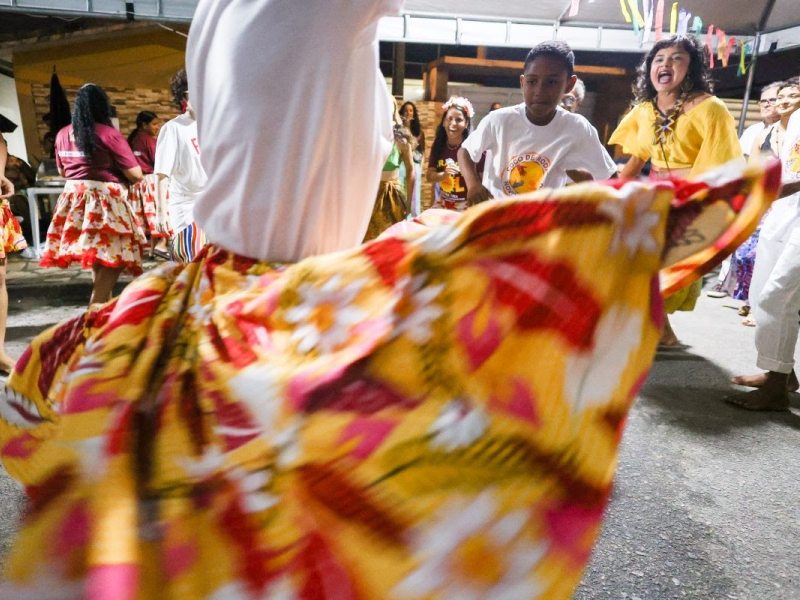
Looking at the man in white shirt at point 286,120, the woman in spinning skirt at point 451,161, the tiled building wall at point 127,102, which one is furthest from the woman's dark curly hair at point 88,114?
the tiled building wall at point 127,102

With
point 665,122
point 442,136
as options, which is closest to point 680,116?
point 665,122

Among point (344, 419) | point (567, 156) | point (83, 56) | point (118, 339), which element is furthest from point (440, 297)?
point (83, 56)

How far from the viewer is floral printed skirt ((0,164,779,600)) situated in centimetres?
64

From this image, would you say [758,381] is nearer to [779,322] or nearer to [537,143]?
[779,322]

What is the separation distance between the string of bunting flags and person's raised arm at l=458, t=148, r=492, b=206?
10.2ft

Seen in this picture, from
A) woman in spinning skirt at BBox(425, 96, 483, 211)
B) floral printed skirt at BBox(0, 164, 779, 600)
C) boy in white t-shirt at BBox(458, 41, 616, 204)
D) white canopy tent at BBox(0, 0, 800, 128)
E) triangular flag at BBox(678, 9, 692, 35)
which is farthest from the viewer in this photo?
white canopy tent at BBox(0, 0, 800, 128)

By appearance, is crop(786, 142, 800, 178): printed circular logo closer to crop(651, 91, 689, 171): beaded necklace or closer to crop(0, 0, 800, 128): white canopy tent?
crop(651, 91, 689, 171): beaded necklace

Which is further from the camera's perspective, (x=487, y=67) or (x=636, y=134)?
(x=487, y=67)

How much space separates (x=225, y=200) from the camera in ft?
3.07

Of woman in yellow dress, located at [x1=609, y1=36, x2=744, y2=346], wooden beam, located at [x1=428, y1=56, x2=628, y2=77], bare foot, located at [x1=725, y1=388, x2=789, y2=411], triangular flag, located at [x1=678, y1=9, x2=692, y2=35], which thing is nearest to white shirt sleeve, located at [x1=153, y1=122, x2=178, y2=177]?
woman in yellow dress, located at [x1=609, y1=36, x2=744, y2=346]

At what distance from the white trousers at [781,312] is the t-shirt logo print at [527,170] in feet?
3.93

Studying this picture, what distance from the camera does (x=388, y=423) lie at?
0.66 metres

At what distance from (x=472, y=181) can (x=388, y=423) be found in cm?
244

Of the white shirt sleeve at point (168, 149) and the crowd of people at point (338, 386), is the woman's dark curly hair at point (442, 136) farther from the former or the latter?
the crowd of people at point (338, 386)
